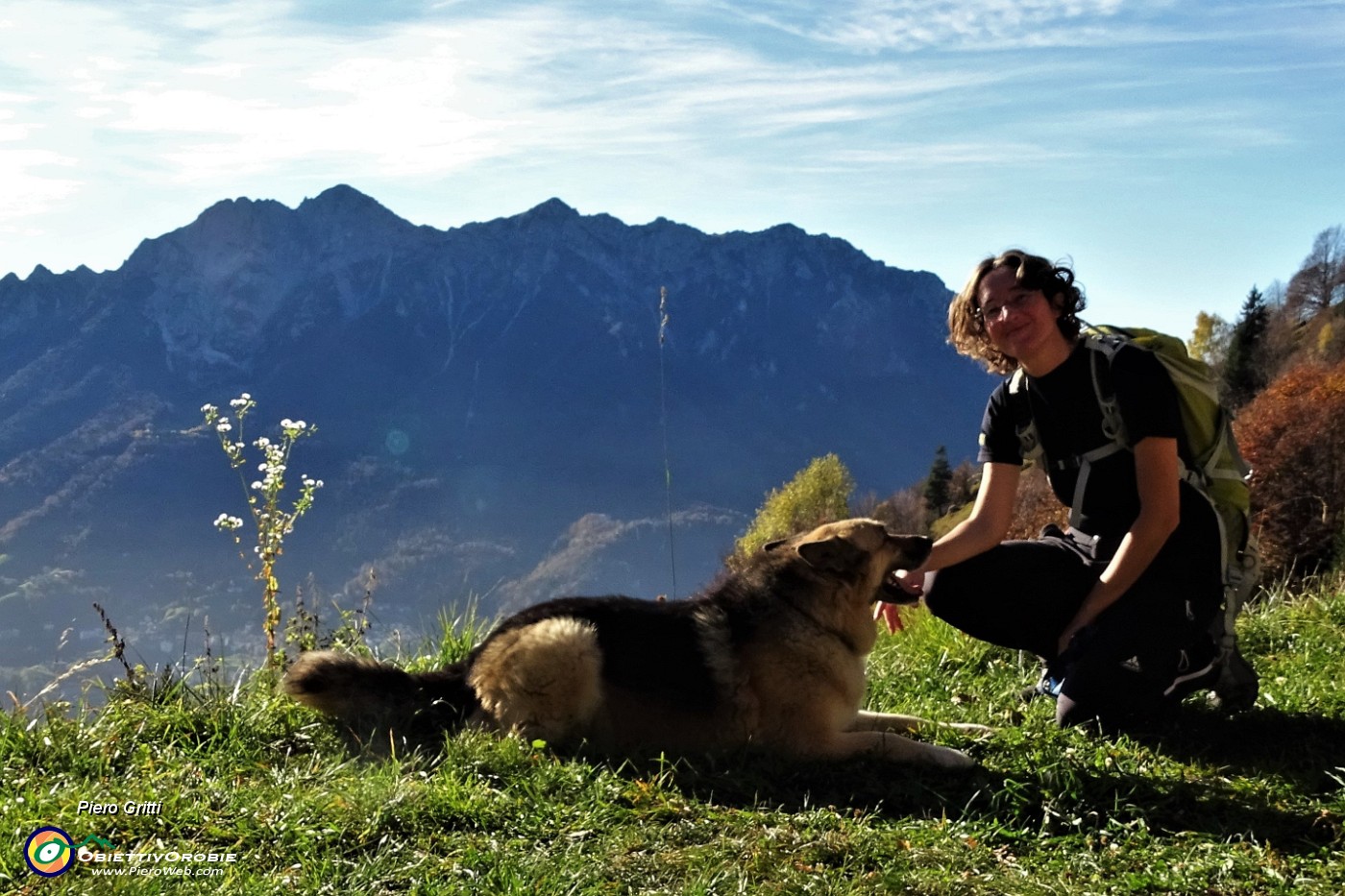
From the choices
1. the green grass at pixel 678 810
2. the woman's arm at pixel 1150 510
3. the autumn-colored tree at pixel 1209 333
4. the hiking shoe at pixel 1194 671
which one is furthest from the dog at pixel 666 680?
the autumn-colored tree at pixel 1209 333

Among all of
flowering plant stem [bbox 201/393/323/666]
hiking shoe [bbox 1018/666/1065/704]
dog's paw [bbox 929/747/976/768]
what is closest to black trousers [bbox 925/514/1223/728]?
hiking shoe [bbox 1018/666/1065/704]

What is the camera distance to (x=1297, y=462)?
18.7 metres

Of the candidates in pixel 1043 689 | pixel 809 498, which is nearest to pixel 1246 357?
pixel 809 498

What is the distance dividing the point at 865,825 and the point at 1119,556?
193cm

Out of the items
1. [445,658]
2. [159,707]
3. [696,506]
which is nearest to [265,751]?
[159,707]

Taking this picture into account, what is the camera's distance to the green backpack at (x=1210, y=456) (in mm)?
4910

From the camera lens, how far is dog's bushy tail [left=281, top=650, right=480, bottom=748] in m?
4.88

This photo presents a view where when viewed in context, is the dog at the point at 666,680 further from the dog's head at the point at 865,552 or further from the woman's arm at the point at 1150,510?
the woman's arm at the point at 1150,510

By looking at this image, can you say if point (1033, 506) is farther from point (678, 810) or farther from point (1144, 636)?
point (678, 810)

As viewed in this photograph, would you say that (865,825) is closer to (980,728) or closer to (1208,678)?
(980,728)

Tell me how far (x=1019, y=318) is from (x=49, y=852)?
14.9 feet

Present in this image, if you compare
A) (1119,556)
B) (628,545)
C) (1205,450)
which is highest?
(1205,450)

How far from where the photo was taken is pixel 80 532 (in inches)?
6988

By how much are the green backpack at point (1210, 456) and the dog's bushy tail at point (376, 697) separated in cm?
326
